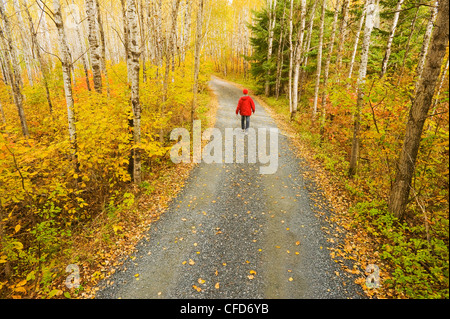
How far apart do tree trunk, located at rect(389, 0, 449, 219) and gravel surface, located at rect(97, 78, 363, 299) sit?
2.02 metres

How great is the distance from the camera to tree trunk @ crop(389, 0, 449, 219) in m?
4.54

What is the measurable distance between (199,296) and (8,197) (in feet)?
17.5

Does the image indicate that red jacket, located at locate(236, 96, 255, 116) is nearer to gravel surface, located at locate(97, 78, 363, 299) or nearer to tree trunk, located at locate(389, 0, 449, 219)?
gravel surface, located at locate(97, 78, 363, 299)

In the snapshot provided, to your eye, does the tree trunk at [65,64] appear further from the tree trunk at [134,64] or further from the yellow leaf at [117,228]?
the yellow leaf at [117,228]

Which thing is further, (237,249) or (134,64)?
(134,64)

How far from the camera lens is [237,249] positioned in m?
5.53

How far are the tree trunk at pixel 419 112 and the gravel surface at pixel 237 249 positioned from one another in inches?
79.6

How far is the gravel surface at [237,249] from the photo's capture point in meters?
4.54

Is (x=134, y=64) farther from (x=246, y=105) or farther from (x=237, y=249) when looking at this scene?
(x=237, y=249)

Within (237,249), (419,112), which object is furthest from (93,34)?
(419,112)

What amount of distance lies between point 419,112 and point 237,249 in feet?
17.8
